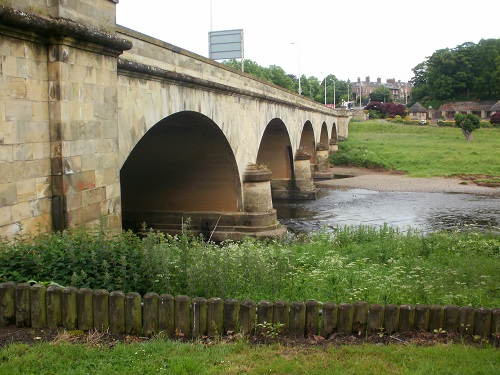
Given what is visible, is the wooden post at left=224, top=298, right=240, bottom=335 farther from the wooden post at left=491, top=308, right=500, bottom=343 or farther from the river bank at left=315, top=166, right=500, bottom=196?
the river bank at left=315, top=166, right=500, bottom=196

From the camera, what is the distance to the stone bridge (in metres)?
6.79

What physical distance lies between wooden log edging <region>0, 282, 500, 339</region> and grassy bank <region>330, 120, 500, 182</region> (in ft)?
98.4

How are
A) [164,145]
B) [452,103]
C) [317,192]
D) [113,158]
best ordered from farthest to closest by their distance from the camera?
1. [452,103]
2. [317,192]
3. [164,145]
4. [113,158]

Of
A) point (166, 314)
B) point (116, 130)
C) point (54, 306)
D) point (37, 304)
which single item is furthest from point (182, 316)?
point (116, 130)

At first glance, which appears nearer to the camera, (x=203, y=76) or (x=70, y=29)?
(x=70, y=29)

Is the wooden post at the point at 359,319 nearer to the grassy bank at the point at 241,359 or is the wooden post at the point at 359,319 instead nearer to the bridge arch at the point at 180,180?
the grassy bank at the point at 241,359

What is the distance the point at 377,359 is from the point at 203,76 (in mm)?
10269

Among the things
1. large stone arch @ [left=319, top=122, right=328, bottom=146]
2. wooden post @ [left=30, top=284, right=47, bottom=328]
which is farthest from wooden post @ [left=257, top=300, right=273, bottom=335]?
large stone arch @ [left=319, top=122, right=328, bottom=146]

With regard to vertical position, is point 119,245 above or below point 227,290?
above

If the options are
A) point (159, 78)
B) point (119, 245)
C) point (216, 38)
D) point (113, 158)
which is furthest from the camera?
point (216, 38)

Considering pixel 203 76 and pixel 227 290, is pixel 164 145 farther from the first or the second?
pixel 227 290

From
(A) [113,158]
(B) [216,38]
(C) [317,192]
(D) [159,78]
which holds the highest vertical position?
(B) [216,38]

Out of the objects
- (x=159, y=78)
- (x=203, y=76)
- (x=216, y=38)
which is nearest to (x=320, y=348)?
(x=159, y=78)

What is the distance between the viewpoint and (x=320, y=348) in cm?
487
